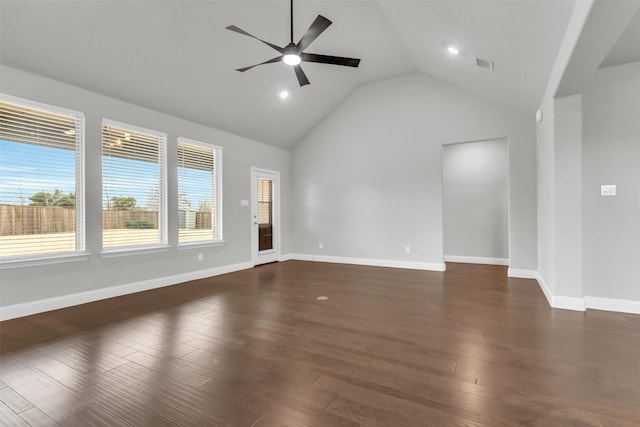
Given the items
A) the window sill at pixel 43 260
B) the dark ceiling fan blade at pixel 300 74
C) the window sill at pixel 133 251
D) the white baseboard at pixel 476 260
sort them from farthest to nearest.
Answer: the white baseboard at pixel 476 260
the window sill at pixel 133 251
the dark ceiling fan blade at pixel 300 74
the window sill at pixel 43 260

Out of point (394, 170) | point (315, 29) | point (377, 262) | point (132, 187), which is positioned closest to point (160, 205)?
point (132, 187)

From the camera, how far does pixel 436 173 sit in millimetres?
5777

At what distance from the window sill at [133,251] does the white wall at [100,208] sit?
6cm

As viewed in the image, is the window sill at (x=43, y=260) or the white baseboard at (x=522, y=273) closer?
the window sill at (x=43, y=260)

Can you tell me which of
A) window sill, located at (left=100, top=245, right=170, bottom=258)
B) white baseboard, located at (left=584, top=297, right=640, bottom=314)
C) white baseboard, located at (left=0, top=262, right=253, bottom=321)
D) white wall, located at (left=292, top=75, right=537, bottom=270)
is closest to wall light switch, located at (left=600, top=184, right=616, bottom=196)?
white baseboard, located at (left=584, top=297, right=640, bottom=314)

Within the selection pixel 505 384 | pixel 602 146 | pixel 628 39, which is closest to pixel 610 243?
pixel 602 146

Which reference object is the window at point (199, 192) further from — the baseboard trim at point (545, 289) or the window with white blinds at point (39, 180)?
the baseboard trim at point (545, 289)

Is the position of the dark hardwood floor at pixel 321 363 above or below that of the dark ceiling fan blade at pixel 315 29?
below

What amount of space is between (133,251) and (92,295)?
0.72m

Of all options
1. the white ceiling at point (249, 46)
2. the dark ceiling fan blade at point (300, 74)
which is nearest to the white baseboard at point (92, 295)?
the white ceiling at point (249, 46)

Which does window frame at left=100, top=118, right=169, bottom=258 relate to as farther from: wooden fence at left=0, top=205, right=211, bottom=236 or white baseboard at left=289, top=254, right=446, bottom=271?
white baseboard at left=289, top=254, right=446, bottom=271

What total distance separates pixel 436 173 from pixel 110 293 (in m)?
5.66

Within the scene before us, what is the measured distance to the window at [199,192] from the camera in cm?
509

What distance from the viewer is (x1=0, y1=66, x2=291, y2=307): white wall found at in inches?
132
